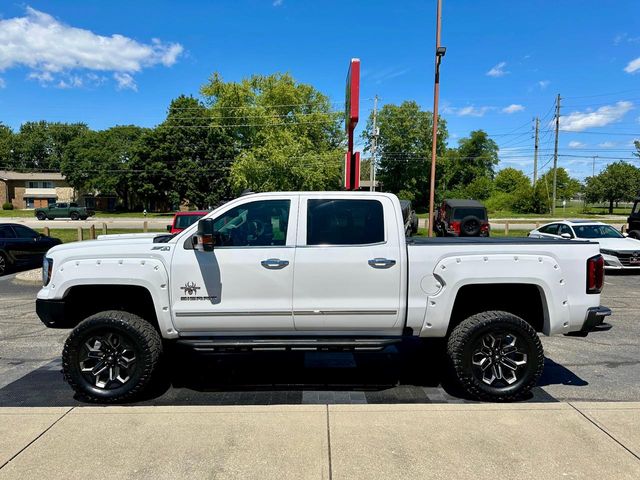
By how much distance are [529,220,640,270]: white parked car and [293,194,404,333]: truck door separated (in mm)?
8298

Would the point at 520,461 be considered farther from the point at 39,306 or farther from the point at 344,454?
the point at 39,306

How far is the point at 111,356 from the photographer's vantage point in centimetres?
434

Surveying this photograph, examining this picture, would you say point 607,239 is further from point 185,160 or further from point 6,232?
point 185,160

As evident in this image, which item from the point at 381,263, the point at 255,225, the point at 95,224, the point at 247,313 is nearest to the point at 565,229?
the point at 381,263

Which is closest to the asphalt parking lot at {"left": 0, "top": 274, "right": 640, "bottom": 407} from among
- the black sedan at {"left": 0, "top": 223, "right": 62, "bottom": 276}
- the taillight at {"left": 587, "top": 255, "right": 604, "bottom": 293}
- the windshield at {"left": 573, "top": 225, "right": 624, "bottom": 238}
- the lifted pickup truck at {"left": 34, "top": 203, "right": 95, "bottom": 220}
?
the taillight at {"left": 587, "top": 255, "right": 604, "bottom": 293}

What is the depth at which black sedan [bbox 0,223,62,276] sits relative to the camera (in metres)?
12.9

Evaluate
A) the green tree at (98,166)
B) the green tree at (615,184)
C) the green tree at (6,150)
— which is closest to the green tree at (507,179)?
the green tree at (615,184)

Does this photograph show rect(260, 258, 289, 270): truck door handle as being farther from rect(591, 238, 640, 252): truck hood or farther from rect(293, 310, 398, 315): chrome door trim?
rect(591, 238, 640, 252): truck hood

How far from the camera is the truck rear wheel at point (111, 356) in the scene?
4.23 meters

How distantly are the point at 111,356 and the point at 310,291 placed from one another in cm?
194

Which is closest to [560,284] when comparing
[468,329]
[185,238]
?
[468,329]

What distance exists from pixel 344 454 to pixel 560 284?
8.23 feet

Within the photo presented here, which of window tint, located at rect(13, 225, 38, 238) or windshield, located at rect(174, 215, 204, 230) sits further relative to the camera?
window tint, located at rect(13, 225, 38, 238)

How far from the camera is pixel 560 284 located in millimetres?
4297
